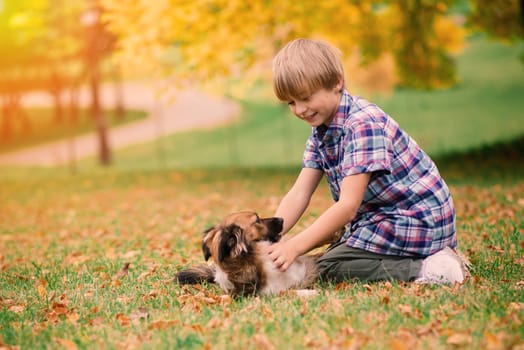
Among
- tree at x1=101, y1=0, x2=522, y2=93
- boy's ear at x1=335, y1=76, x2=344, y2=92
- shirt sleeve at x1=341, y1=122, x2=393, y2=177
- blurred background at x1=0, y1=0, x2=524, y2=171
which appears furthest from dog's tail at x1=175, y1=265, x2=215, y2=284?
blurred background at x1=0, y1=0, x2=524, y2=171

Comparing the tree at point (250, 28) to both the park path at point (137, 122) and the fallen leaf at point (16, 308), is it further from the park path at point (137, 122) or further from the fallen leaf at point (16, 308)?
the park path at point (137, 122)

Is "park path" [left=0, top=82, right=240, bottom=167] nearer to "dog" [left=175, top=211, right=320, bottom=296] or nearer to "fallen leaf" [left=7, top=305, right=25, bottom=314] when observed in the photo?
"fallen leaf" [left=7, top=305, right=25, bottom=314]

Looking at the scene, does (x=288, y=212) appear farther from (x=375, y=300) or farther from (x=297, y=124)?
A: (x=297, y=124)

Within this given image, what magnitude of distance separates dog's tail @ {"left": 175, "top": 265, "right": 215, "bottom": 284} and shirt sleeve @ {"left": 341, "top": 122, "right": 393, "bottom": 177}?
145cm

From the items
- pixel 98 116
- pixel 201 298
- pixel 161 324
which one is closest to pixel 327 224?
pixel 201 298

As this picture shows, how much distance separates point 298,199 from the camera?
492cm

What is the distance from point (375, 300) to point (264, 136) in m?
30.1

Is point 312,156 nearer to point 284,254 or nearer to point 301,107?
point 301,107

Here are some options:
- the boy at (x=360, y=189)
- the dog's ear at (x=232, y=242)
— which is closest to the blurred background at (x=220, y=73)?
the boy at (x=360, y=189)

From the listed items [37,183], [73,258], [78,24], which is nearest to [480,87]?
[78,24]

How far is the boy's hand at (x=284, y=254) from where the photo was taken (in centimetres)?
418

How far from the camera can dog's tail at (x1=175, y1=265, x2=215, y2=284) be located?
5.07 meters

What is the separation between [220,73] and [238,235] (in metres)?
11.3

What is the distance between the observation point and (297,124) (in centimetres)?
3559
